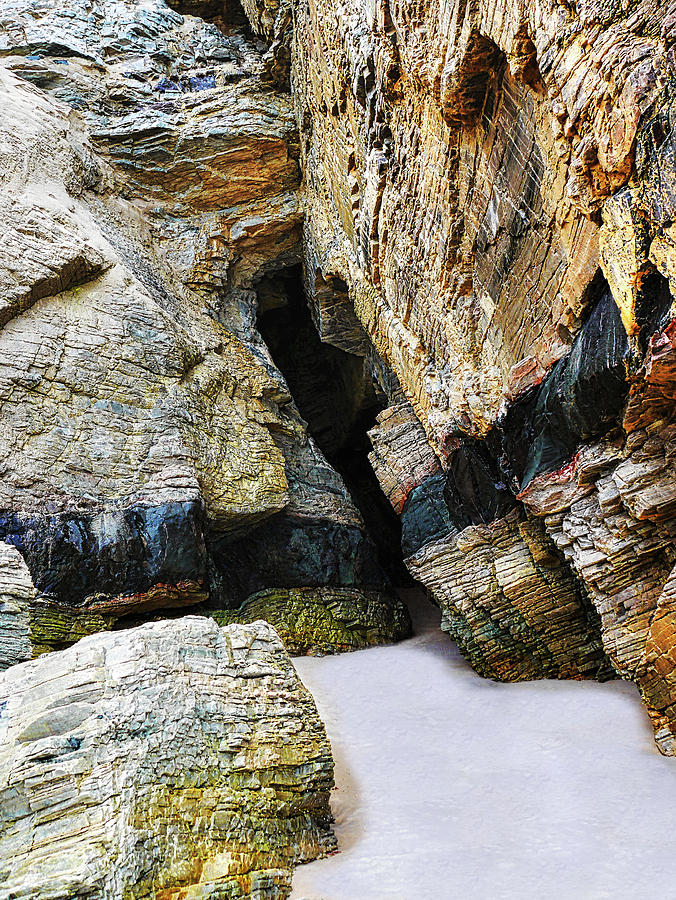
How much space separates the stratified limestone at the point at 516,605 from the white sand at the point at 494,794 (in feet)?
1.40

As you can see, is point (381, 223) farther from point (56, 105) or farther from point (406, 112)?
point (56, 105)

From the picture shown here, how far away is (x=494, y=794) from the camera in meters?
6.31

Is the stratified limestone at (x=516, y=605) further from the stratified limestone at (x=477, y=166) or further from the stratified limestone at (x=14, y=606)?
the stratified limestone at (x=14, y=606)

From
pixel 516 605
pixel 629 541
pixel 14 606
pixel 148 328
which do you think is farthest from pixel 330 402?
pixel 629 541

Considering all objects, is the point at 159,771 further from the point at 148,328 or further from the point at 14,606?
the point at 148,328

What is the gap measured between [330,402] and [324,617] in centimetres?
796

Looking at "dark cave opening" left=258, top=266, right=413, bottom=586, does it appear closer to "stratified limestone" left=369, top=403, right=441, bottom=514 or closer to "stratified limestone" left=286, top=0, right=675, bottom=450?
"stratified limestone" left=369, top=403, right=441, bottom=514

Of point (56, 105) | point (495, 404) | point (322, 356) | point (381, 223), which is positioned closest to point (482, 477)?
point (495, 404)

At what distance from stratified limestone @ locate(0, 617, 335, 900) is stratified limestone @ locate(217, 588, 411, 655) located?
188 inches

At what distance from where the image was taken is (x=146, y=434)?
411 inches

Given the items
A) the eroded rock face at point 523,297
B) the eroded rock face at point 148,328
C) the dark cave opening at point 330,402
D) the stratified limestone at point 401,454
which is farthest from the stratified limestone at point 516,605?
the dark cave opening at point 330,402

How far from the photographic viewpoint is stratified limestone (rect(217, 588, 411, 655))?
11.3 m

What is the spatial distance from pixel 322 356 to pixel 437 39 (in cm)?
1173

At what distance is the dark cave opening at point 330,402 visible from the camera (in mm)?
18031
